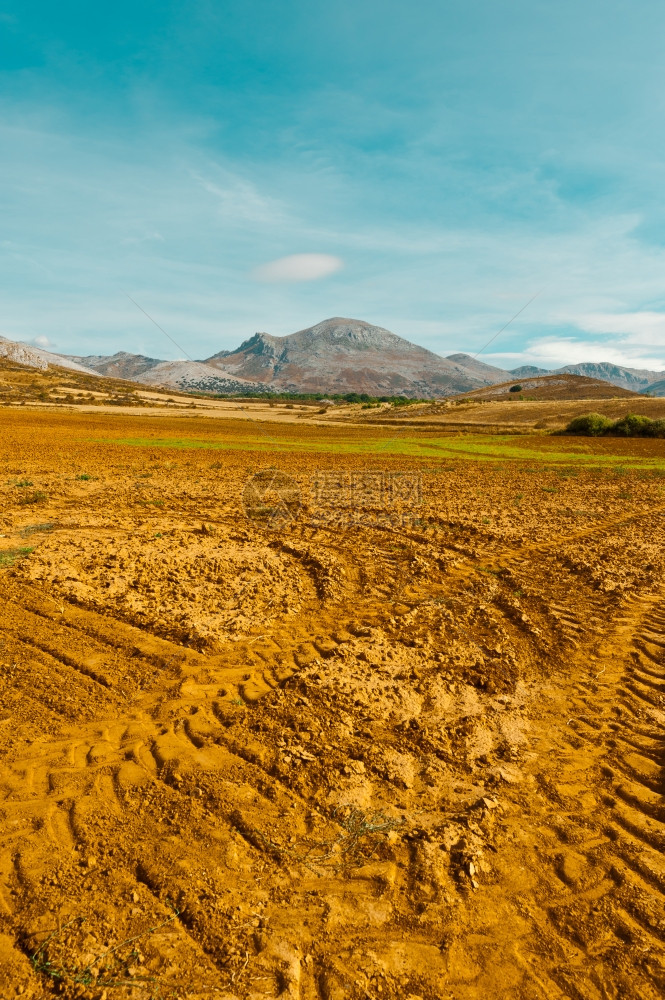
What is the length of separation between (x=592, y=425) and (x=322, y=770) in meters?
62.6

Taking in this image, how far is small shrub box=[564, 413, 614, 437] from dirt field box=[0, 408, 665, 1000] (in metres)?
52.5

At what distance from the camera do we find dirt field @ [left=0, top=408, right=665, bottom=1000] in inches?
129

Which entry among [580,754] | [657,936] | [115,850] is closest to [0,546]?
[115,850]

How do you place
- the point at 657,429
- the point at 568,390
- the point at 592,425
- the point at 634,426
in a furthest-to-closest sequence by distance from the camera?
the point at 568,390
the point at 592,425
the point at 634,426
the point at 657,429

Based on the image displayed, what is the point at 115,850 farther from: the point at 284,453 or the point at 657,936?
the point at 284,453

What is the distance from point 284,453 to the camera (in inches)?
1363

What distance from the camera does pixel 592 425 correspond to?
58062 mm

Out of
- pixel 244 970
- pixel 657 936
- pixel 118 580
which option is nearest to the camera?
pixel 244 970

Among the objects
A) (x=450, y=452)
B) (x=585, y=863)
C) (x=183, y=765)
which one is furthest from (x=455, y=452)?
(x=183, y=765)

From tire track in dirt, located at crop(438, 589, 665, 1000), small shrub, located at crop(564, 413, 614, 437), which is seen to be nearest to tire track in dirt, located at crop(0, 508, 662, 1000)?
tire track in dirt, located at crop(438, 589, 665, 1000)

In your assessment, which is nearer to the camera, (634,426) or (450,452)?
(450,452)

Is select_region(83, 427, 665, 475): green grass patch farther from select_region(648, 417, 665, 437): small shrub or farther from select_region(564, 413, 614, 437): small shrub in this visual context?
select_region(648, 417, 665, 437): small shrub

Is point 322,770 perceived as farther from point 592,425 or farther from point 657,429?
point 592,425

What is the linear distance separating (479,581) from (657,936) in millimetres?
6926
